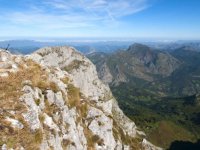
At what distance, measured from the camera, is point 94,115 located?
16000 centimetres

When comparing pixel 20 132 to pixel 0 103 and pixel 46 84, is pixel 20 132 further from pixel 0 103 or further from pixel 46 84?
pixel 46 84

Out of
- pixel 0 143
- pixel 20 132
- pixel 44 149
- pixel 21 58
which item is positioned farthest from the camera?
pixel 21 58

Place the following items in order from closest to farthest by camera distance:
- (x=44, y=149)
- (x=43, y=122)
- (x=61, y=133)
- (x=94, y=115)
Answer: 1. (x=44, y=149)
2. (x=43, y=122)
3. (x=61, y=133)
4. (x=94, y=115)

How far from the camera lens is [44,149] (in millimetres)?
92312

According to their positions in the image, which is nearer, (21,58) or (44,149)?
(44,149)

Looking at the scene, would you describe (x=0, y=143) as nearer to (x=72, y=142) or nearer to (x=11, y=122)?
(x=11, y=122)

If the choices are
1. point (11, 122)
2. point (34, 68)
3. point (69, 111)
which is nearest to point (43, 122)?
point (11, 122)

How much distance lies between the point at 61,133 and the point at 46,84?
26.1 m

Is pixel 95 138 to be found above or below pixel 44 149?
below

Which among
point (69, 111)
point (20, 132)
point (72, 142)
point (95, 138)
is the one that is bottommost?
point (95, 138)

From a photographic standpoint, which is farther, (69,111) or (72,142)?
(69,111)

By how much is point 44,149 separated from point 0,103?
21066 mm

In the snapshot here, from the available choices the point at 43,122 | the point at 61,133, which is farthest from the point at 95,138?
the point at 43,122

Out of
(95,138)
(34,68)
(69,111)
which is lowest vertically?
(95,138)
